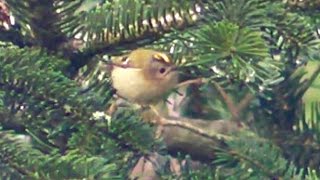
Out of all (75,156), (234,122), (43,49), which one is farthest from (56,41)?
(234,122)

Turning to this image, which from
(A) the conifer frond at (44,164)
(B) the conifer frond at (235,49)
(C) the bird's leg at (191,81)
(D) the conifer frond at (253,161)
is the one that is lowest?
(D) the conifer frond at (253,161)

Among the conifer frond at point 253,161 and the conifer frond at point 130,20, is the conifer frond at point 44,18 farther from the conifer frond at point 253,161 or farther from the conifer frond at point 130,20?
the conifer frond at point 253,161

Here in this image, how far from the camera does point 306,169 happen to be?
2.47ft

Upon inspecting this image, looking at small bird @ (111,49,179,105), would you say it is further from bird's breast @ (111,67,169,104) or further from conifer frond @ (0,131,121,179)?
conifer frond @ (0,131,121,179)

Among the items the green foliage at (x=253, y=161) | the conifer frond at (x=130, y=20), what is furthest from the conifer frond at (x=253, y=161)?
the conifer frond at (x=130, y=20)

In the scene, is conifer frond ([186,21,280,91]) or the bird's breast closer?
conifer frond ([186,21,280,91])

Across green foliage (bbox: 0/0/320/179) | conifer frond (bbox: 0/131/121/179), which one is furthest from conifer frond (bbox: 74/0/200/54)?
conifer frond (bbox: 0/131/121/179)

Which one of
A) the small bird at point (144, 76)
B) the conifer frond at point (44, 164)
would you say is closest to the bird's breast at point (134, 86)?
the small bird at point (144, 76)

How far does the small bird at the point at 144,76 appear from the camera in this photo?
725 mm

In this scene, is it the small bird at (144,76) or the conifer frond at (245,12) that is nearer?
the conifer frond at (245,12)

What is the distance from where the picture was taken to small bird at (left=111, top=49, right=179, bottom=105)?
725mm

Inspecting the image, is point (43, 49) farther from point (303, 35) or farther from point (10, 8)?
point (303, 35)

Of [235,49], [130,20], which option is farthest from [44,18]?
[235,49]

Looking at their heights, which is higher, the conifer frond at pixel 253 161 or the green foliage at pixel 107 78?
the green foliage at pixel 107 78
